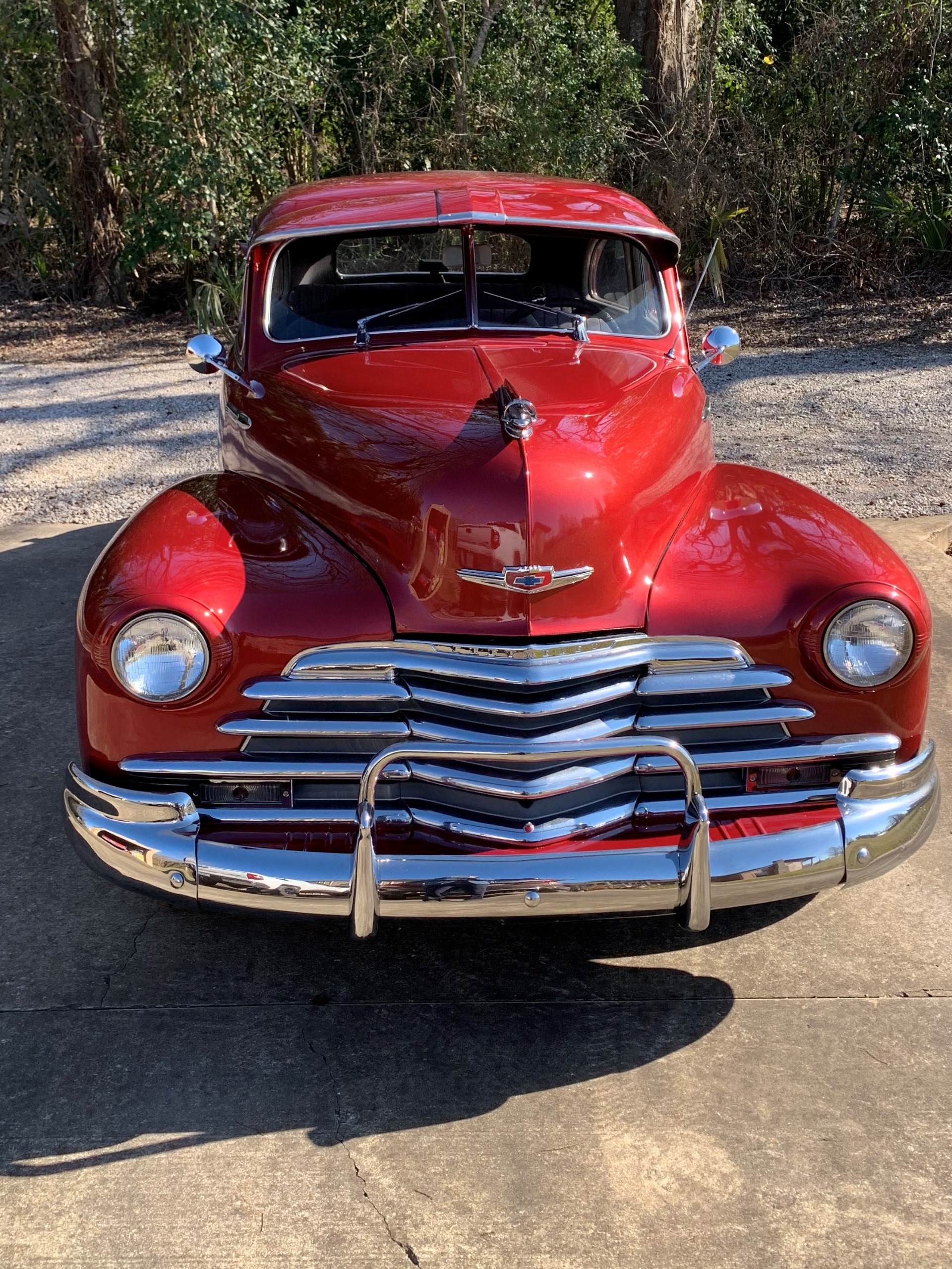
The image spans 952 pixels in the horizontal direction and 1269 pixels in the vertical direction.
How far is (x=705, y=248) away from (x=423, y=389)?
9.25m

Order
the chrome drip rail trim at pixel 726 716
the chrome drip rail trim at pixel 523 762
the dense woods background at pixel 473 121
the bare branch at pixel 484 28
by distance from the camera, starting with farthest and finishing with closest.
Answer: the bare branch at pixel 484 28 < the dense woods background at pixel 473 121 < the chrome drip rail trim at pixel 726 716 < the chrome drip rail trim at pixel 523 762

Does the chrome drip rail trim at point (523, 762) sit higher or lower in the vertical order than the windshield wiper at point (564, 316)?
lower

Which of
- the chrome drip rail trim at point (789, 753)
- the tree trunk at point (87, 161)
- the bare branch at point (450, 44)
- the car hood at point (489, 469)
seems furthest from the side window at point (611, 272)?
the tree trunk at point (87, 161)

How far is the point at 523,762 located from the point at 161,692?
838 mm

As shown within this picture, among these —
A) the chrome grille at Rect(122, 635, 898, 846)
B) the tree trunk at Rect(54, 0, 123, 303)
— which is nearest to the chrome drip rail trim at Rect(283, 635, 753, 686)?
the chrome grille at Rect(122, 635, 898, 846)

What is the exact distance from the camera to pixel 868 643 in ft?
9.02

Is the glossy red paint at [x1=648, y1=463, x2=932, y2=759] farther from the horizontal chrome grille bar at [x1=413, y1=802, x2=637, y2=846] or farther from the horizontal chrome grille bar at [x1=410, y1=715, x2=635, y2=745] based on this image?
the horizontal chrome grille bar at [x1=413, y1=802, x2=637, y2=846]

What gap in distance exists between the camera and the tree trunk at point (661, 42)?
1198 cm

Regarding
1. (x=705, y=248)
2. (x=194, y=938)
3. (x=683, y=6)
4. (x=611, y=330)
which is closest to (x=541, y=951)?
(x=194, y=938)

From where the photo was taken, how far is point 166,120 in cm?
1095

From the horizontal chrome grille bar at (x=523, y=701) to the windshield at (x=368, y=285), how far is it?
60.5 inches

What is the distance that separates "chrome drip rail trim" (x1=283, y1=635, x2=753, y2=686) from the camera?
8.60ft

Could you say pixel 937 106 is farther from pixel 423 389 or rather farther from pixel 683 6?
pixel 423 389

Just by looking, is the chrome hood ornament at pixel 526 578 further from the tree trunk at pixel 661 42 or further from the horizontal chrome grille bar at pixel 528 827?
the tree trunk at pixel 661 42
